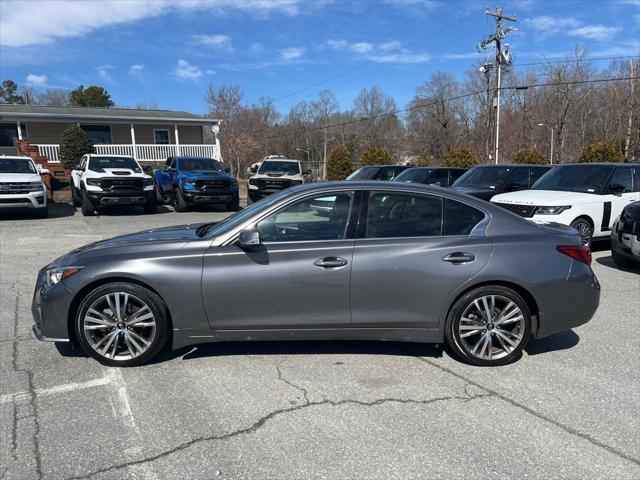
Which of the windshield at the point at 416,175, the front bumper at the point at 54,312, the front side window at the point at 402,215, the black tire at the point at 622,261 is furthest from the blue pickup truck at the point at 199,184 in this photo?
the front side window at the point at 402,215

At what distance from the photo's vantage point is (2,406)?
3275 millimetres

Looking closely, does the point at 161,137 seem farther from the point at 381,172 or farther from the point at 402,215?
the point at 402,215

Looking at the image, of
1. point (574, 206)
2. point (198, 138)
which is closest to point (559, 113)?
point (198, 138)

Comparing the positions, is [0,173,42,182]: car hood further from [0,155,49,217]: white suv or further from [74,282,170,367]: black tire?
[74,282,170,367]: black tire

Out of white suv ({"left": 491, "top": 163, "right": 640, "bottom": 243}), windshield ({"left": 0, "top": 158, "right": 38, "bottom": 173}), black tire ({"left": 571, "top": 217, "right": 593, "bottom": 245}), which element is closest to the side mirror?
white suv ({"left": 491, "top": 163, "right": 640, "bottom": 243})

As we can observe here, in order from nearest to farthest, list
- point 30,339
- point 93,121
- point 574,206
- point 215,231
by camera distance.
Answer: point 215,231 → point 30,339 → point 574,206 → point 93,121

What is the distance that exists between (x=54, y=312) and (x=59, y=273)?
12.5 inches

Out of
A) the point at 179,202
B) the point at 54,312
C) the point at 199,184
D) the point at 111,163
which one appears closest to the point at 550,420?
the point at 54,312

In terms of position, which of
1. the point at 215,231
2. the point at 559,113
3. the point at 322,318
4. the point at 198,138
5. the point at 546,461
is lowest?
the point at 546,461

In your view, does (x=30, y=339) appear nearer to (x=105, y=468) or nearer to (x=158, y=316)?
(x=158, y=316)

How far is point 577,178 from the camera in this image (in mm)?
9391

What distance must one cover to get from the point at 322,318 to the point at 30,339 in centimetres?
295

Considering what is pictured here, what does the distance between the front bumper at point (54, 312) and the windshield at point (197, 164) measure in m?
12.8

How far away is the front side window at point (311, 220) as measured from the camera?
12.7 ft
